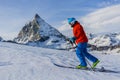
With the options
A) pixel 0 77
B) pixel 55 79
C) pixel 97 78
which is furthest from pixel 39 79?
pixel 97 78

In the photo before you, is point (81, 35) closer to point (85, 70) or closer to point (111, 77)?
point (85, 70)

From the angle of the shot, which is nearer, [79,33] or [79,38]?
[79,33]

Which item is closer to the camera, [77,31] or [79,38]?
[77,31]

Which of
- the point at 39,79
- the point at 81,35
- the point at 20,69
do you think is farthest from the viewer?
the point at 81,35

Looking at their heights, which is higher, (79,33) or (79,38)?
(79,33)

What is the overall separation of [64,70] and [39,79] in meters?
2.51

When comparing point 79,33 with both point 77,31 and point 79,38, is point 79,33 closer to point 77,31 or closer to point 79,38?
point 77,31

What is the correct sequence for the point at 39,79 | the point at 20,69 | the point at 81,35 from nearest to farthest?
the point at 39,79 < the point at 20,69 < the point at 81,35

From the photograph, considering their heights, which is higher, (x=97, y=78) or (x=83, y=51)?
(x=83, y=51)

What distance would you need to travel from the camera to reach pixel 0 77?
40.3 ft

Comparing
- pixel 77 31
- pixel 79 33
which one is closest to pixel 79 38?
pixel 79 33

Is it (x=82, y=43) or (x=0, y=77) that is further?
(x=82, y=43)

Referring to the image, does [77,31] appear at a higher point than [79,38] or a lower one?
higher

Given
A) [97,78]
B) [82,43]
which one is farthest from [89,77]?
[82,43]
